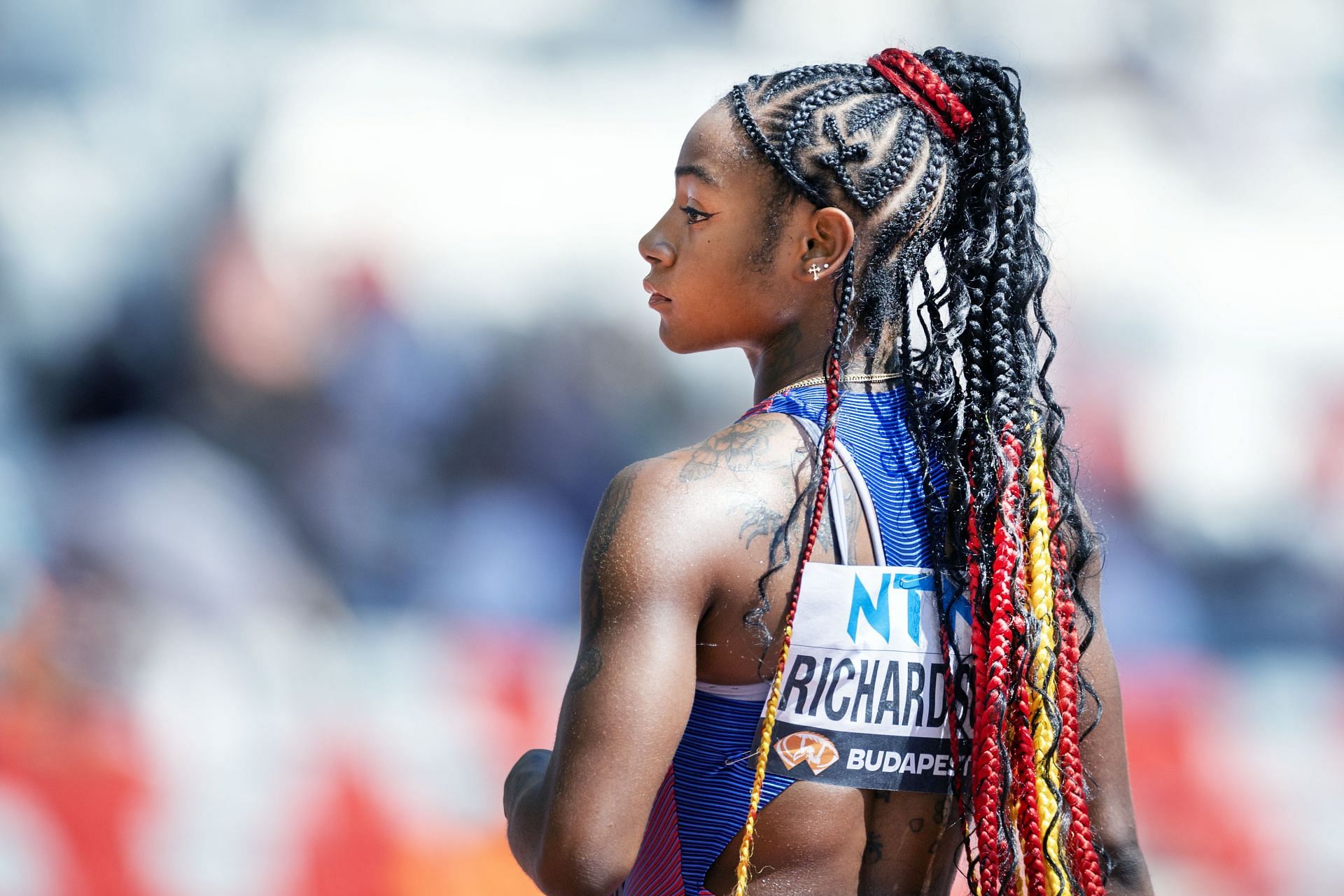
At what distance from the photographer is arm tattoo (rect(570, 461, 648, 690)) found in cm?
130

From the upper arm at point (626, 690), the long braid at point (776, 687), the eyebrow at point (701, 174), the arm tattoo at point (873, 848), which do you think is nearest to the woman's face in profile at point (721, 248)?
the eyebrow at point (701, 174)

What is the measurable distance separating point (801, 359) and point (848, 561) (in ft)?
0.98

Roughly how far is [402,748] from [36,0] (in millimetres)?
2901

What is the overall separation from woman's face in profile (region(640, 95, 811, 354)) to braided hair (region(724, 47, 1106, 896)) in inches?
1.6

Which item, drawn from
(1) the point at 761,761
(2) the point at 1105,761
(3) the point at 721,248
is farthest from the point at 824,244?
(2) the point at 1105,761

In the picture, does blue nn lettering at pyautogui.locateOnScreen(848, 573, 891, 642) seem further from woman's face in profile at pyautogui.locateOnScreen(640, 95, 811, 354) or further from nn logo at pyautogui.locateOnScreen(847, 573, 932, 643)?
woman's face in profile at pyautogui.locateOnScreen(640, 95, 811, 354)

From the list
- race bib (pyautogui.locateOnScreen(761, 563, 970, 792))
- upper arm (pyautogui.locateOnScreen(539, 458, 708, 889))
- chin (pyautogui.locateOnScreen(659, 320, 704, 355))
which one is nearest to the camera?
upper arm (pyautogui.locateOnScreen(539, 458, 708, 889))

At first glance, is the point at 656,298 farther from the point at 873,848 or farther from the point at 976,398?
the point at 873,848

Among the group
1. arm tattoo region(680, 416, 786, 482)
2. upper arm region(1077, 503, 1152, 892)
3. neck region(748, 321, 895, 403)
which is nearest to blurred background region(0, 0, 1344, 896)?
upper arm region(1077, 503, 1152, 892)

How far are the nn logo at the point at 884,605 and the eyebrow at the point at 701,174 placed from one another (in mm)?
517

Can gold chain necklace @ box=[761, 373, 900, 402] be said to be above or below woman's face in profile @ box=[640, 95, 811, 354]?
below

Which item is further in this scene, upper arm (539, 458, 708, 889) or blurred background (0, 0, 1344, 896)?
blurred background (0, 0, 1344, 896)

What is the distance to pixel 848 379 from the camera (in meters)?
1.56

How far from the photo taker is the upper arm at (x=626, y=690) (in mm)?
1279
